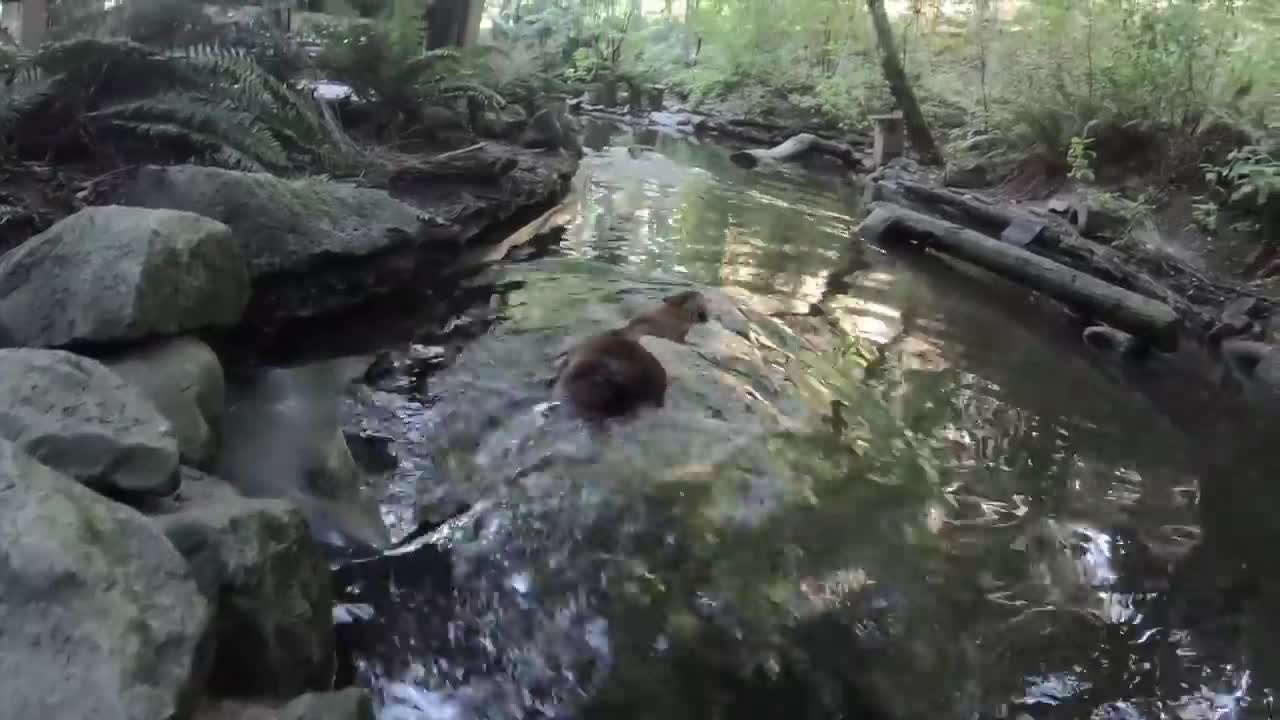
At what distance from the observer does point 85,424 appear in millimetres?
2461

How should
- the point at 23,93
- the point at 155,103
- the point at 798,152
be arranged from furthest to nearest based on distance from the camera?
the point at 798,152 → the point at 155,103 → the point at 23,93

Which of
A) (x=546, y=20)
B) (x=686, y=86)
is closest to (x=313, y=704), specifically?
(x=686, y=86)

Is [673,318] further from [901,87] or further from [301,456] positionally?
[901,87]

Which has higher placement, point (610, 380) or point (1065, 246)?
point (1065, 246)

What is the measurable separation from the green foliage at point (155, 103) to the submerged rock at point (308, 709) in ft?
12.3

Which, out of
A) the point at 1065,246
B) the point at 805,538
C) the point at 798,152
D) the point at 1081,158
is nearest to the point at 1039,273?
the point at 1065,246

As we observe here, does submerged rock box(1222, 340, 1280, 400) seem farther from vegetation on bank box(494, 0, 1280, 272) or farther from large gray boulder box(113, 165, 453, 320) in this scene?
large gray boulder box(113, 165, 453, 320)

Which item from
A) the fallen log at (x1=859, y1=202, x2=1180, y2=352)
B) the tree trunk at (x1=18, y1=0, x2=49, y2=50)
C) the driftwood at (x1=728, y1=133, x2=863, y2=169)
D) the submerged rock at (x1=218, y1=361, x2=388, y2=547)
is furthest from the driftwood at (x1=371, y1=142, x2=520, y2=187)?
the driftwood at (x1=728, y1=133, x2=863, y2=169)

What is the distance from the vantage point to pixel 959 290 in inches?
302

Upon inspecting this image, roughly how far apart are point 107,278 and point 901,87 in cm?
1054

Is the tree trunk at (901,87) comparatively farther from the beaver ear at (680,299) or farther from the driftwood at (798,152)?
the beaver ear at (680,299)

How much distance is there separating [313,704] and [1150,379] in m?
5.58

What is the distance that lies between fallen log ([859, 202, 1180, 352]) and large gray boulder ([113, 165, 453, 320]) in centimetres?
464

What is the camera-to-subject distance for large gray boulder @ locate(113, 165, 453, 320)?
14.8 feet
